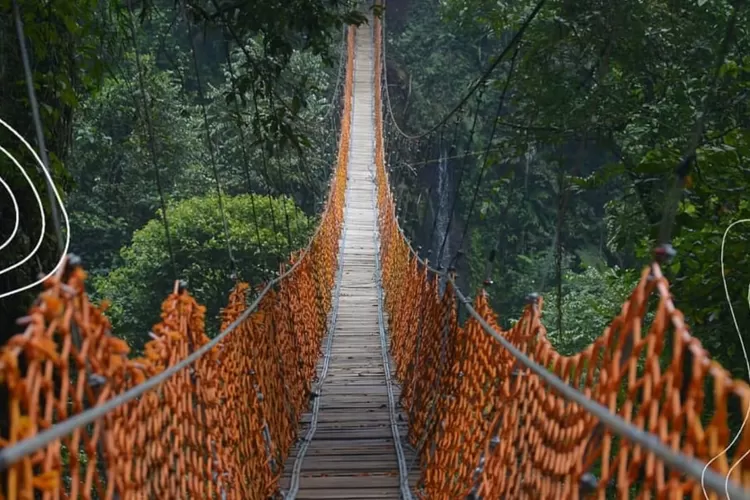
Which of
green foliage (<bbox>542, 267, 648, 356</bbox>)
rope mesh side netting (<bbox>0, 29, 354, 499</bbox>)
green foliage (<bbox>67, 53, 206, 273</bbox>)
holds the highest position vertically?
rope mesh side netting (<bbox>0, 29, 354, 499</bbox>)

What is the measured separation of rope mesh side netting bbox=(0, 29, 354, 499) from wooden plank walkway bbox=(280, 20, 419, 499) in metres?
0.12

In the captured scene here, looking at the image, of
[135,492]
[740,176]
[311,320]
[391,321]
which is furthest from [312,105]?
[135,492]

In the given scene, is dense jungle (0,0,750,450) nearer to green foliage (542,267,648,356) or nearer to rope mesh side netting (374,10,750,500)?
green foliage (542,267,648,356)

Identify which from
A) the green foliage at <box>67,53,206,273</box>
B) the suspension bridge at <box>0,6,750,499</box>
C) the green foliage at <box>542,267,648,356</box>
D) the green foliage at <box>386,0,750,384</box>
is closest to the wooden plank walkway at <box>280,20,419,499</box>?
the suspension bridge at <box>0,6,750,499</box>

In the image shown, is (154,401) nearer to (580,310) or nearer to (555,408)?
(555,408)

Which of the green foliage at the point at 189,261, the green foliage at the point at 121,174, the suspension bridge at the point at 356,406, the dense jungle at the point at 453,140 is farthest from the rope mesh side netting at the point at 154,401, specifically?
the green foliage at the point at 121,174

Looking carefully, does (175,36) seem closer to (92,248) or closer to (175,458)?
(92,248)

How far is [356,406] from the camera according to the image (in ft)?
13.1

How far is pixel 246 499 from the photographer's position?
2170 millimetres

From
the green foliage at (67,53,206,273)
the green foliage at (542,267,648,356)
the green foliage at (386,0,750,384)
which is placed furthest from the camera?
the green foliage at (67,53,206,273)

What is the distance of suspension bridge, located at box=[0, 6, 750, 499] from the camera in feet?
2.89

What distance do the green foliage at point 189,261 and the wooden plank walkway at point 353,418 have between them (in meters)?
1.38

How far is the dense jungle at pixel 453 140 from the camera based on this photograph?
2535 millimetres

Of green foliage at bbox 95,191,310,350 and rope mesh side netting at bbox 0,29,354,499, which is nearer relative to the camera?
rope mesh side netting at bbox 0,29,354,499
